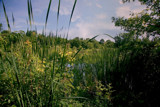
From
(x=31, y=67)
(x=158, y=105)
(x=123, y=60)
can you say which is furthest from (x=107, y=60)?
(x=31, y=67)

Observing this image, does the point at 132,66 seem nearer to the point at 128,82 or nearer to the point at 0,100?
the point at 128,82

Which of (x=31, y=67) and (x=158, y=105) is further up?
(x=31, y=67)

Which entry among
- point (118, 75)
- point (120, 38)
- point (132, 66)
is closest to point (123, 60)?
point (132, 66)

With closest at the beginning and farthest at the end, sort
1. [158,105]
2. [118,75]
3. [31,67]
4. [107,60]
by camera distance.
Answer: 1. [31,67]
2. [158,105]
3. [118,75]
4. [107,60]

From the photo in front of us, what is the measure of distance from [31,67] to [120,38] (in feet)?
8.42

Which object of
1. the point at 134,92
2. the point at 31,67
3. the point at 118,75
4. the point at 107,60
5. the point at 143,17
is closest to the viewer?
the point at 31,67

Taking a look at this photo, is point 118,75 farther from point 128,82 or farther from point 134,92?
point 134,92

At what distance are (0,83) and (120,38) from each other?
285 centimetres

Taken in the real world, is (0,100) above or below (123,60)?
below

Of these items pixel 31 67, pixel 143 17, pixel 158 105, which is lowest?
pixel 158 105

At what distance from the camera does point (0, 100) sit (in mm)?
1104

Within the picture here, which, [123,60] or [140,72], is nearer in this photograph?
[140,72]

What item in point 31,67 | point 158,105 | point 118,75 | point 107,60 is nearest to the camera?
point 31,67

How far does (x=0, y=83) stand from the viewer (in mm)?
1074
